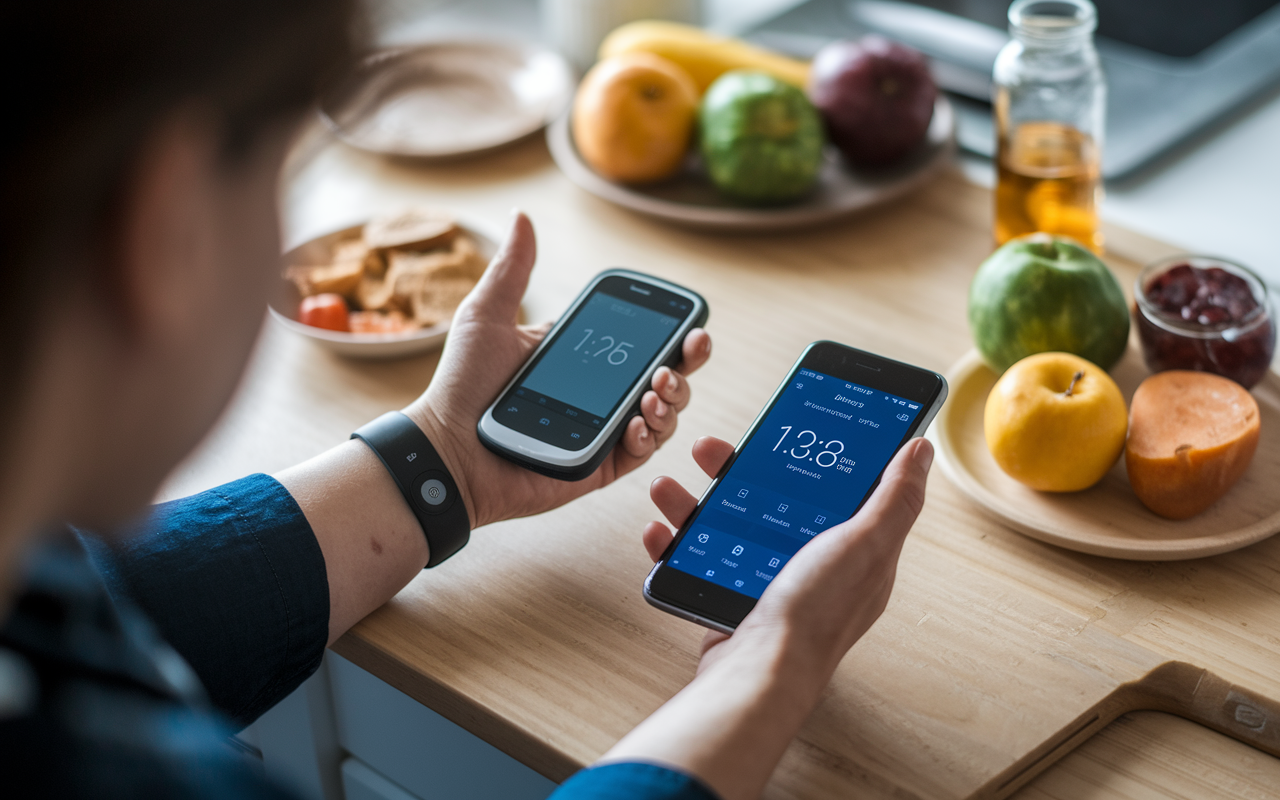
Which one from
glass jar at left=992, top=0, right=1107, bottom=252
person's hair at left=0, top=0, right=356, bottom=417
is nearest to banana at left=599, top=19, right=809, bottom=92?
glass jar at left=992, top=0, right=1107, bottom=252

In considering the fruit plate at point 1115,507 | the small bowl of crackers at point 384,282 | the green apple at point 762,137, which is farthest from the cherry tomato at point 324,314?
the fruit plate at point 1115,507

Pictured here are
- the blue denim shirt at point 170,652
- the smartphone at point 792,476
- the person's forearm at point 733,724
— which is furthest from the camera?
the smartphone at point 792,476

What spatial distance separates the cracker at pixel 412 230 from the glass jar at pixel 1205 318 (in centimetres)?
68

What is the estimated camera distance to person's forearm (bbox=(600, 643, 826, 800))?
22.7 inches

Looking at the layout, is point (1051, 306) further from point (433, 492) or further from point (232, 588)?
point (232, 588)

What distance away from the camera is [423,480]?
0.82 metres

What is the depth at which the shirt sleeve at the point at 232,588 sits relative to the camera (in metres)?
0.72

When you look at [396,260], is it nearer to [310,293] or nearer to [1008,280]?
[310,293]

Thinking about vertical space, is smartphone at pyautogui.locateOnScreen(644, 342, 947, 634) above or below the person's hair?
below

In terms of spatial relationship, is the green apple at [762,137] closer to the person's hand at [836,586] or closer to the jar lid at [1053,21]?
the jar lid at [1053,21]

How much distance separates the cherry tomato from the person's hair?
675mm

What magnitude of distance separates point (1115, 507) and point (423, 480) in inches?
21.3

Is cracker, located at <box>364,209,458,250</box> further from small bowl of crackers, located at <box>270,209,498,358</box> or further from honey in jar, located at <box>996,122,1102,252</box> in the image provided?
honey in jar, located at <box>996,122,1102,252</box>

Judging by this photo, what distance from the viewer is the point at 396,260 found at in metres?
1.10
